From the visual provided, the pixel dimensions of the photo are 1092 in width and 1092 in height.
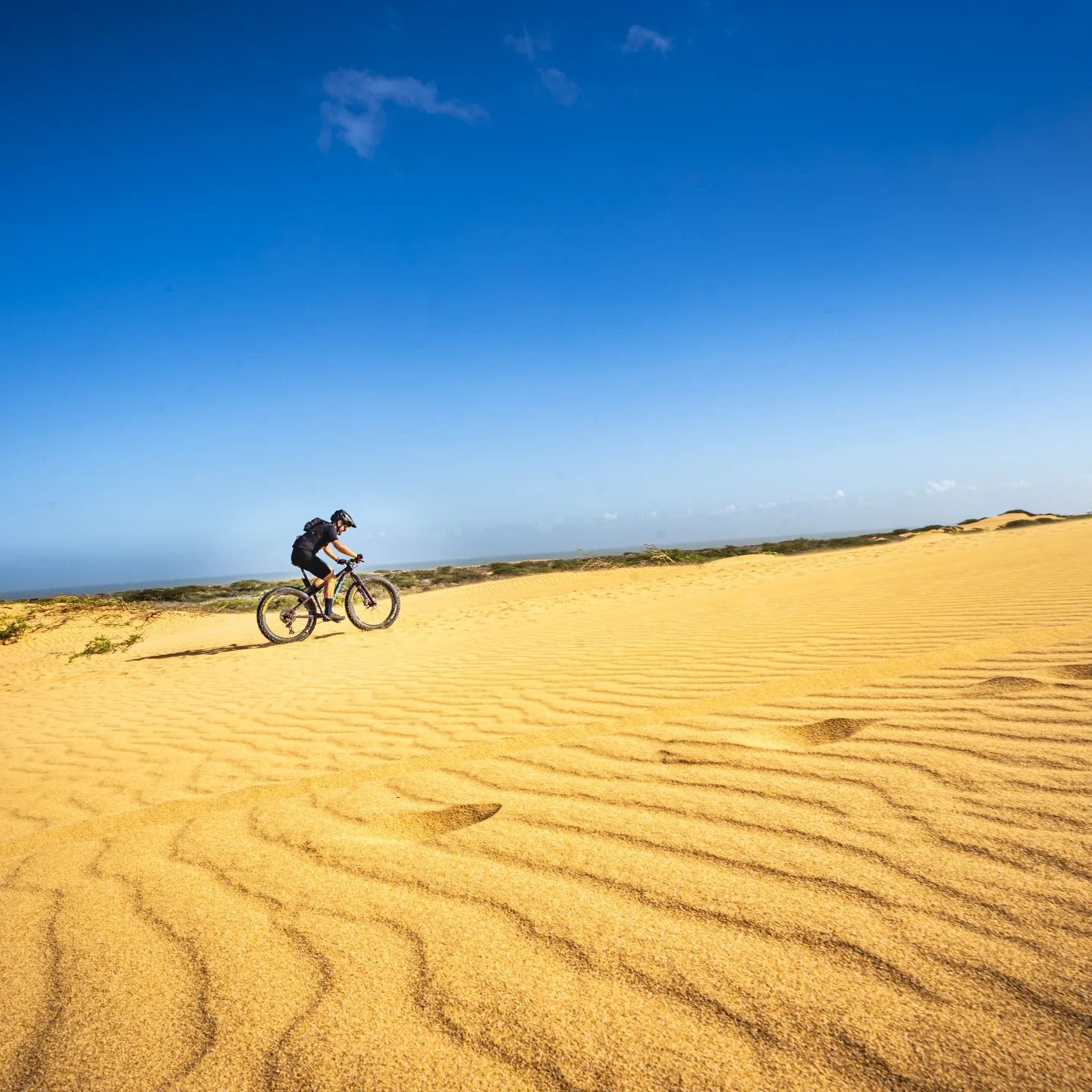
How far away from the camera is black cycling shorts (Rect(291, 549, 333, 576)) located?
9086mm

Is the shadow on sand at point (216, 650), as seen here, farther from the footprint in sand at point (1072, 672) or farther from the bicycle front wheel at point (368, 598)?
the footprint in sand at point (1072, 672)

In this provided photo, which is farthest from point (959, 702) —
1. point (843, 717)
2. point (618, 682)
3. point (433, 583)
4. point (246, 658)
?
point (433, 583)

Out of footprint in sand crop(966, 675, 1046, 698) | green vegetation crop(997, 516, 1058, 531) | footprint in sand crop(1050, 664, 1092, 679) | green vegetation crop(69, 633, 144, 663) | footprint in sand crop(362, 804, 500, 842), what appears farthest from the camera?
green vegetation crop(997, 516, 1058, 531)

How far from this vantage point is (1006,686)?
3320mm

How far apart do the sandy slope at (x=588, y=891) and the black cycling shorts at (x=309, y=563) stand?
4770 mm

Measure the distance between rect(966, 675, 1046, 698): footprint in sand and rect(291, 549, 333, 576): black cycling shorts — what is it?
26.3ft

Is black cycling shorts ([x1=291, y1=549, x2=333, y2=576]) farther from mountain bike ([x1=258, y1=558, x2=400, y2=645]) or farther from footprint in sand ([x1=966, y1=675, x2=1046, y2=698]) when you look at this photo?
footprint in sand ([x1=966, y1=675, x2=1046, y2=698])

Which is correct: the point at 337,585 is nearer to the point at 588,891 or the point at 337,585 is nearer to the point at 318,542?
the point at 318,542

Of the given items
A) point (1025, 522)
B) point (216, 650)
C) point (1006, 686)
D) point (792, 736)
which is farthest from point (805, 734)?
point (1025, 522)

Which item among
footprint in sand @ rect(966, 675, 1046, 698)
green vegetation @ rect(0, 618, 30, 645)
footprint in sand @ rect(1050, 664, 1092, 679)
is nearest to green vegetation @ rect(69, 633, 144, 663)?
green vegetation @ rect(0, 618, 30, 645)

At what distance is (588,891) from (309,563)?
825 cm

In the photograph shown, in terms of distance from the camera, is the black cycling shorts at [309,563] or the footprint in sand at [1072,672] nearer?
the footprint in sand at [1072,672]

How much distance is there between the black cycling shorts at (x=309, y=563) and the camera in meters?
9.09

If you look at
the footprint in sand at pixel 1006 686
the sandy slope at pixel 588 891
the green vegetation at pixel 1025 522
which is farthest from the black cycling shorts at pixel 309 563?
the green vegetation at pixel 1025 522
